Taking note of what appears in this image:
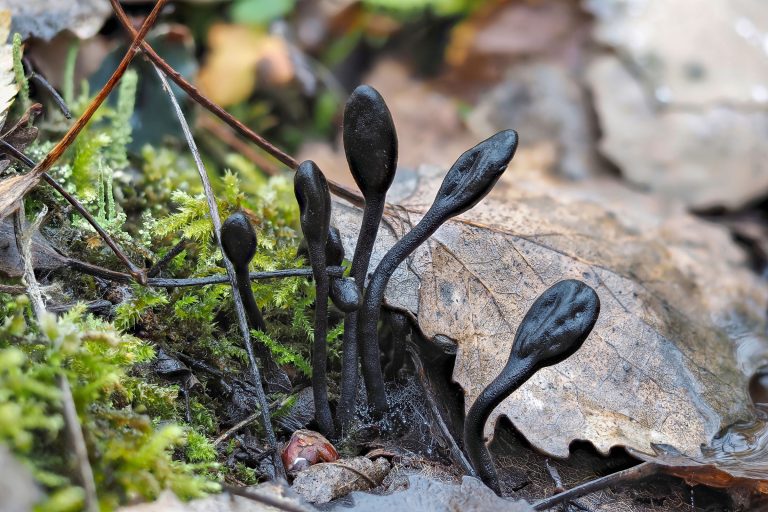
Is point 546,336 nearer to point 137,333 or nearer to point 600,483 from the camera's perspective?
point 600,483

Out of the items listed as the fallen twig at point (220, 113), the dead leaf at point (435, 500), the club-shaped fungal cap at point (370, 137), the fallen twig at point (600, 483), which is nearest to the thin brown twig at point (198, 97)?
the fallen twig at point (220, 113)

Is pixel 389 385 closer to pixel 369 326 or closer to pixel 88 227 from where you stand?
pixel 369 326

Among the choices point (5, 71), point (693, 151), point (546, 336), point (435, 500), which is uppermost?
point (5, 71)

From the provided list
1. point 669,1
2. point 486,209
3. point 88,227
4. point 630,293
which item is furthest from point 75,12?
point 669,1

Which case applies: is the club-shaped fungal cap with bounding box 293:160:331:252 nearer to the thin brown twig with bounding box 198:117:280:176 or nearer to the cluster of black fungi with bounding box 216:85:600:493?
the cluster of black fungi with bounding box 216:85:600:493

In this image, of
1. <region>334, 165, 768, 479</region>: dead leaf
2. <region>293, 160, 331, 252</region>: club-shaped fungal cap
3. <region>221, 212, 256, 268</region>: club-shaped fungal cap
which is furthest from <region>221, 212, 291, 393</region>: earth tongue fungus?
<region>334, 165, 768, 479</region>: dead leaf

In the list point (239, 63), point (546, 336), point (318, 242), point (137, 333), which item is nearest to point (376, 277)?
point (318, 242)
